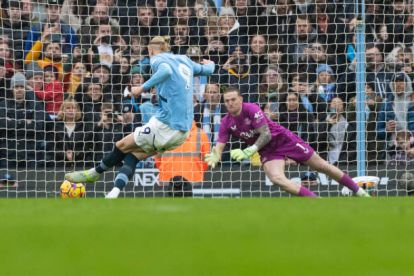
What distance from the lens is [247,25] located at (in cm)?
1275

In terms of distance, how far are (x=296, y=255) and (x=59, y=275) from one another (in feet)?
2.53

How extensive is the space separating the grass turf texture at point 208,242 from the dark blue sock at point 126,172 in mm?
6570

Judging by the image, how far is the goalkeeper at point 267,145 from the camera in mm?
11039

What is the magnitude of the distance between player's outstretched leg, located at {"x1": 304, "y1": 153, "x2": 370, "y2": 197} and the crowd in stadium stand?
1.03 m

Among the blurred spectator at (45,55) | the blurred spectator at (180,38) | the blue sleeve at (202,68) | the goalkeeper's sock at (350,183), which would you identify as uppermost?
the blurred spectator at (180,38)

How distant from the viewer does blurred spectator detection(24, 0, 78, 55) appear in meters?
12.5

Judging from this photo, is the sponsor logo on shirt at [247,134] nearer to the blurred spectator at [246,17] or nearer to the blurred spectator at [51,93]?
the blurred spectator at [246,17]

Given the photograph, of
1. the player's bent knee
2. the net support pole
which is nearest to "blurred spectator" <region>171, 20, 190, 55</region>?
the net support pole

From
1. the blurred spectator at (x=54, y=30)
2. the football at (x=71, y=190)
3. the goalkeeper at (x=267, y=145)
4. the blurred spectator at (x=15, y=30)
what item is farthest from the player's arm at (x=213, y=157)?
the blurred spectator at (x=15, y=30)

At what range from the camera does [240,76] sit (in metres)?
12.7

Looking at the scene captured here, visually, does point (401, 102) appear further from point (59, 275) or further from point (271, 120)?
point (59, 275)

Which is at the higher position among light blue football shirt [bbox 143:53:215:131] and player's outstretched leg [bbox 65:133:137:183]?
light blue football shirt [bbox 143:53:215:131]

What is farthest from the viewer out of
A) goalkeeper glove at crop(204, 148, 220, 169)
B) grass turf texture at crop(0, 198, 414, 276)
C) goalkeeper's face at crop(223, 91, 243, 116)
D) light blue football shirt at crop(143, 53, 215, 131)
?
goalkeeper's face at crop(223, 91, 243, 116)

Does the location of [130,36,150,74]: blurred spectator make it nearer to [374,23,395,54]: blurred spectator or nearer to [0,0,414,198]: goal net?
[0,0,414,198]: goal net
